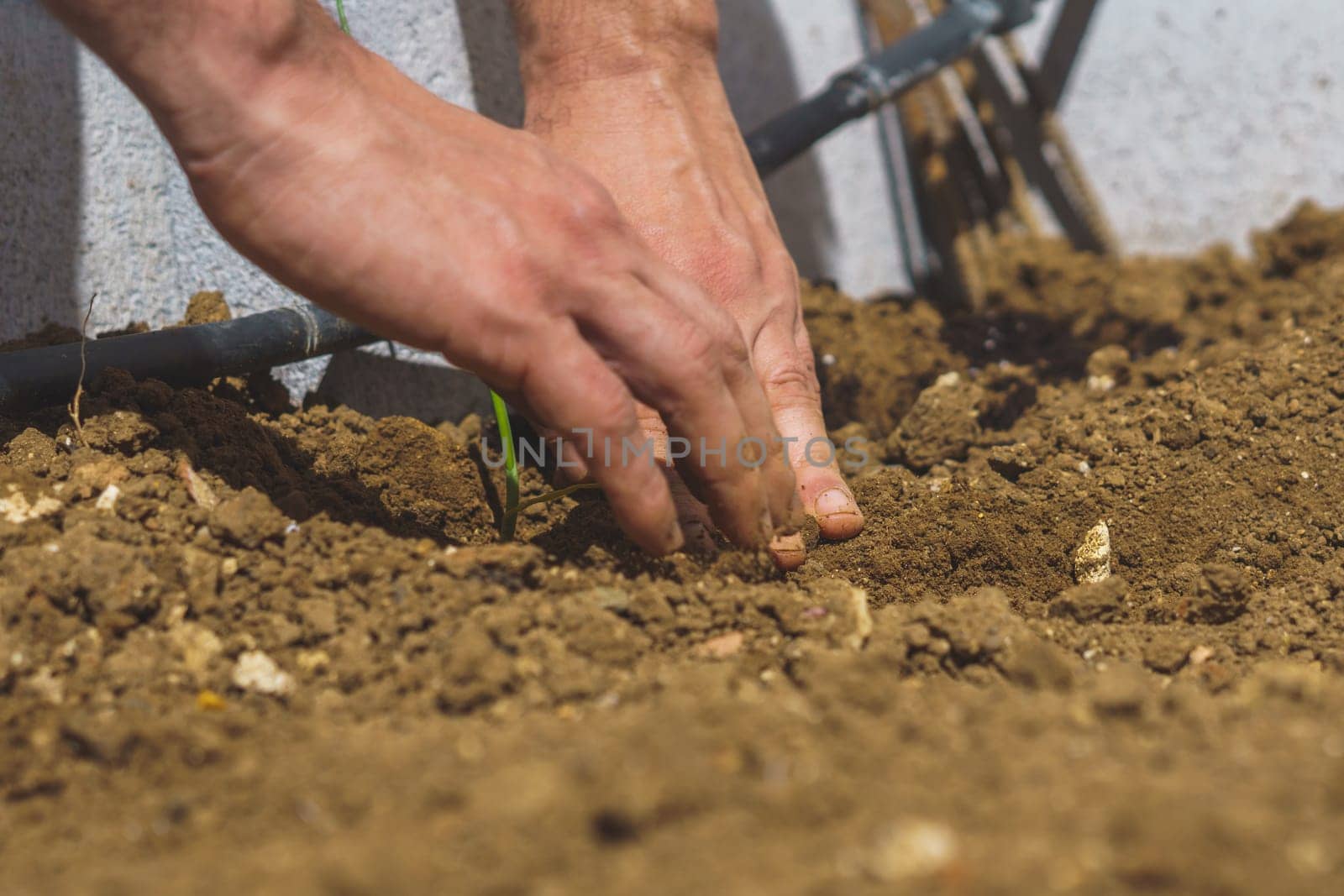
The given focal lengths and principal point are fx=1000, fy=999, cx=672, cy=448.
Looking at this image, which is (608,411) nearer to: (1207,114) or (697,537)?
(697,537)

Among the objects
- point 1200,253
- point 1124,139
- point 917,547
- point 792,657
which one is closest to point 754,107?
point 1124,139

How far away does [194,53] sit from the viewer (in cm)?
96

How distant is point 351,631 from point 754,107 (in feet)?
6.31

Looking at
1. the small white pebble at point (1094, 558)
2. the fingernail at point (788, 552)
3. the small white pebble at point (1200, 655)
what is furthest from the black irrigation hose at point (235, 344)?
the small white pebble at point (1200, 655)

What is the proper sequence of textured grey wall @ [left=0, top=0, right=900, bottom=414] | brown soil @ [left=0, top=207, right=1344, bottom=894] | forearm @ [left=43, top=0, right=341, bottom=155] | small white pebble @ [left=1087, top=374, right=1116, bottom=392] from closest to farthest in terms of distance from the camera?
brown soil @ [left=0, top=207, right=1344, bottom=894]
forearm @ [left=43, top=0, right=341, bottom=155]
textured grey wall @ [left=0, top=0, right=900, bottom=414]
small white pebble @ [left=1087, top=374, right=1116, bottom=392]

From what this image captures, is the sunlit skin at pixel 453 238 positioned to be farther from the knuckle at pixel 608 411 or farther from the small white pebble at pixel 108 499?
the small white pebble at pixel 108 499

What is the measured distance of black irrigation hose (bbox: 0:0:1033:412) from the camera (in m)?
1.23

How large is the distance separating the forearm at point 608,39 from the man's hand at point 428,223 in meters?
0.63

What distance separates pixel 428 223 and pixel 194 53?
27cm

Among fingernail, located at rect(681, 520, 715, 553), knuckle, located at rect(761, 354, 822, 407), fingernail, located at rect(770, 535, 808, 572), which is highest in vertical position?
knuckle, located at rect(761, 354, 822, 407)

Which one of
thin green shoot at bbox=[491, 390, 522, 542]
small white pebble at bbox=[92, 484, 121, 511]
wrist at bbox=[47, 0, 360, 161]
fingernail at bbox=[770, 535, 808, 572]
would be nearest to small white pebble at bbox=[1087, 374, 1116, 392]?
fingernail at bbox=[770, 535, 808, 572]

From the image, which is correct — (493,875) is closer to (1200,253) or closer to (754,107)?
(754,107)

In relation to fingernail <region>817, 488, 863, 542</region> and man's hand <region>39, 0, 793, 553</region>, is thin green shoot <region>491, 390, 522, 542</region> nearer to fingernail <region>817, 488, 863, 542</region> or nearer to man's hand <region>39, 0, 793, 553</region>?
man's hand <region>39, 0, 793, 553</region>

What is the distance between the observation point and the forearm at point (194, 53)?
940mm
